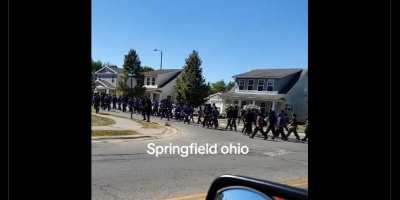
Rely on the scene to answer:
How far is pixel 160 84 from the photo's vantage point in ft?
130

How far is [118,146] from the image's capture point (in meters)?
9.35

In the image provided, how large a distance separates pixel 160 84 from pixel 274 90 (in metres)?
14.5

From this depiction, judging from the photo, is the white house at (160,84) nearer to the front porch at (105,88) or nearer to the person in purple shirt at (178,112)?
the front porch at (105,88)

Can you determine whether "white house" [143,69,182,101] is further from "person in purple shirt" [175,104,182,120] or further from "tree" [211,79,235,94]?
"tree" [211,79,235,94]

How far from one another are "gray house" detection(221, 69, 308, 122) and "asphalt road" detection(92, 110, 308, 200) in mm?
20008

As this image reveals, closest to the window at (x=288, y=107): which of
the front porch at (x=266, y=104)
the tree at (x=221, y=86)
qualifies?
the front porch at (x=266, y=104)

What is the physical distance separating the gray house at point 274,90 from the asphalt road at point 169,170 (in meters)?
20.0

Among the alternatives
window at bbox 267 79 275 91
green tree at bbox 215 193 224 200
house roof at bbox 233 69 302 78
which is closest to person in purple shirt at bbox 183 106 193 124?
house roof at bbox 233 69 302 78

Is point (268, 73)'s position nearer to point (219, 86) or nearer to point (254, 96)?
point (254, 96)

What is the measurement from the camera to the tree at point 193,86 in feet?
109

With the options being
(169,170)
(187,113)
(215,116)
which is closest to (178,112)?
(187,113)

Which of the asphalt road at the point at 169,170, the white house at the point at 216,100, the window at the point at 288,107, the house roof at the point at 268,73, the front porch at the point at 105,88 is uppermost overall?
the house roof at the point at 268,73
